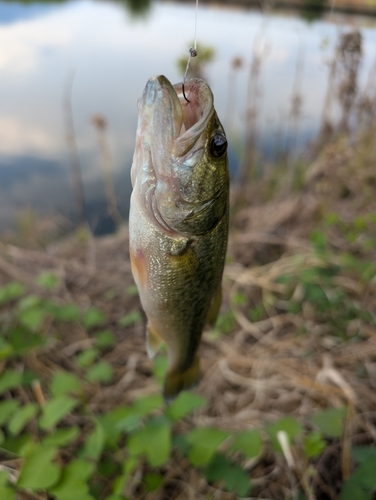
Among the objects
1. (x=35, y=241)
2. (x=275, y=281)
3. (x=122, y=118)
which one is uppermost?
(x=122, y=118)

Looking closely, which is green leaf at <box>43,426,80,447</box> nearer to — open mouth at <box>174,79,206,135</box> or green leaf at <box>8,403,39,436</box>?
green leaf at <box>8,403,39,436</box>

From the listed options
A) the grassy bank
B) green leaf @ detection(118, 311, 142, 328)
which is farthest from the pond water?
green leaf @ detection(118, 311, 142, 328)

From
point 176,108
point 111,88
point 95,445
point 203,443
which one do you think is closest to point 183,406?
point 203,443

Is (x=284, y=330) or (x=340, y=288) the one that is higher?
(x=340, y=288)

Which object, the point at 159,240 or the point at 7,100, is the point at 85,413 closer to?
the point at 159,240

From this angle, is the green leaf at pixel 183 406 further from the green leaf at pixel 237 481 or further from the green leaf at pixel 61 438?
the green leaf at pixel 61 438

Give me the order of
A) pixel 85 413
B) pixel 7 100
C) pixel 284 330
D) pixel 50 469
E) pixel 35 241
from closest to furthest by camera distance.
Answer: pixel 50 469
pixel 85 413
pixel 284 330
pixel 35 241
pixel 7 100

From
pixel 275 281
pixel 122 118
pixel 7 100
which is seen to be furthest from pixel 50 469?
pixel 7 100

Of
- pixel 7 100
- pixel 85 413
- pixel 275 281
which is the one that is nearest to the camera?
pixel 85 413
